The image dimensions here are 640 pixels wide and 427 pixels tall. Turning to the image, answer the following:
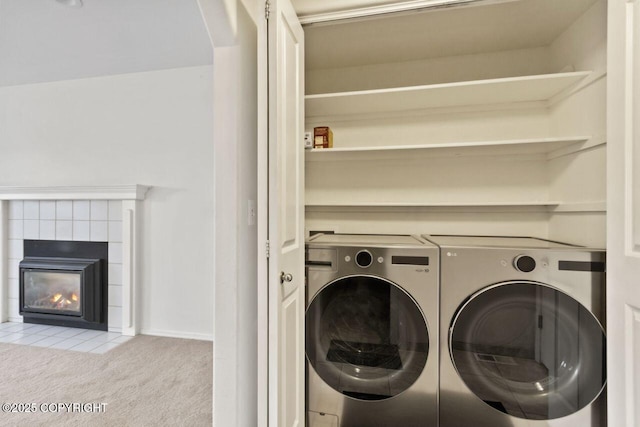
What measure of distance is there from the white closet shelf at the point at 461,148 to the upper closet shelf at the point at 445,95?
0.28 m

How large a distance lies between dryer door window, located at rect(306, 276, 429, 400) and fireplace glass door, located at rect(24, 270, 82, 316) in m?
2.64

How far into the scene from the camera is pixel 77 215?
9.39ft

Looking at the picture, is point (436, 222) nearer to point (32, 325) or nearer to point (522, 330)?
point (522, 330)

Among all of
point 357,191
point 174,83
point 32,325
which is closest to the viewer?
point 357,191

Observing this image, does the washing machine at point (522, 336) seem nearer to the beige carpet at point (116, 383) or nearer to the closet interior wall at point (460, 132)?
the closet interior wall at point (460, 132)

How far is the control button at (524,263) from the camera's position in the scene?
1256 mm

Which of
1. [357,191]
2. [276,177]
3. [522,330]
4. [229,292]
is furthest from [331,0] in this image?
[522,330]

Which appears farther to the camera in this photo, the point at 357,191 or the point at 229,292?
the point at 357,191

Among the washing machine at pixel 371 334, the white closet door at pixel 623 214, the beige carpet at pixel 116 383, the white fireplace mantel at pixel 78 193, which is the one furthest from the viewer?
the white fireplace mantel at pixel 78 193

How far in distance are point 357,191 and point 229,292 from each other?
47.2 inches

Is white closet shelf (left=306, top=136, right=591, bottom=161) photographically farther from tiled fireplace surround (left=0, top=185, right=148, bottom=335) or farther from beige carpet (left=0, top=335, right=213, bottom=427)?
tiled fireplace surround (left=0, top=185, right=148, bottom=335)

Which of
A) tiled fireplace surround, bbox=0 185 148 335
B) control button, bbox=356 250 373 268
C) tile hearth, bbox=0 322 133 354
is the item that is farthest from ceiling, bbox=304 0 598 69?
tile hearth, bbox=0 322 133 354

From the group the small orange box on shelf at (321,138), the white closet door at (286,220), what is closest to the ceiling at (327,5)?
the white closet door at (286,220)

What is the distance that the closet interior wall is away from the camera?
155 cm
